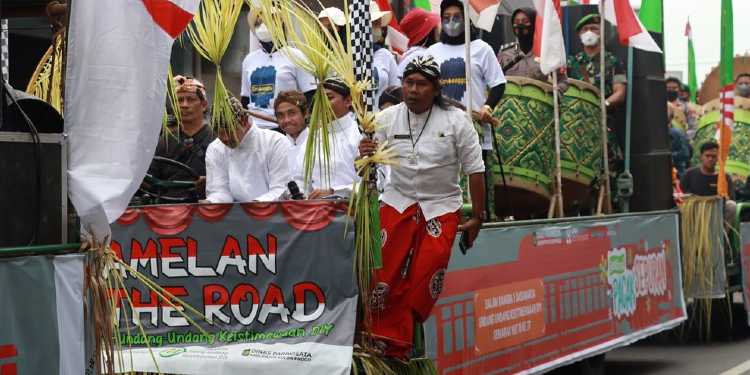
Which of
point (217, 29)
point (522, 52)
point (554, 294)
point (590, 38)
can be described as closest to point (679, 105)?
point (590, 38)

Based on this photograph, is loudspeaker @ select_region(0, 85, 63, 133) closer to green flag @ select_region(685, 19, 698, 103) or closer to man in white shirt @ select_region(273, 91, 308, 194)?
man in white shirt @ select_region(273, 91, 308, 194)

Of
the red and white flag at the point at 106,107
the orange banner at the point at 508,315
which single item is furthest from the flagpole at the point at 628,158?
the red and white flag at the point at 106,107

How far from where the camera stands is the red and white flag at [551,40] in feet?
34.3

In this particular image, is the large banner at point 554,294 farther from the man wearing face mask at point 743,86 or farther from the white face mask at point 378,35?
the man wearing face mask at point 743,86

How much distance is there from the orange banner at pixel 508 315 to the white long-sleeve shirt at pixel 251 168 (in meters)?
1.42

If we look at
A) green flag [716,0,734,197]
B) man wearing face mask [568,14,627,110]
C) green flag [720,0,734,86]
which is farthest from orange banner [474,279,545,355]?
green flag [720,0,734,86]

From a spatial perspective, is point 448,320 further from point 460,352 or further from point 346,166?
point 346,166

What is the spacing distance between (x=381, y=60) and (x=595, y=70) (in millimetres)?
2986

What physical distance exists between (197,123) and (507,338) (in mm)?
2384

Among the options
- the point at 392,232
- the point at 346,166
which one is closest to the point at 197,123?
the point at 346,166

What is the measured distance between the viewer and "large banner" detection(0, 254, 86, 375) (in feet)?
14.1

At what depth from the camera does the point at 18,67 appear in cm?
1039

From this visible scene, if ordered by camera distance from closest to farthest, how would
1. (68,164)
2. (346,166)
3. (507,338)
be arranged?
(68,164) < (346,166) < (507,338)

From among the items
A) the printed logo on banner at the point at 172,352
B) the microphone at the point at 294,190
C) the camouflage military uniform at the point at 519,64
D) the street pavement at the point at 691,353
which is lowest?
the street pavement at the point at 691,353
